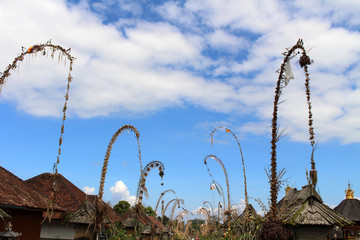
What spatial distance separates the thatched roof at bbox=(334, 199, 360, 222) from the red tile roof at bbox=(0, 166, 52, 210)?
22254 mm

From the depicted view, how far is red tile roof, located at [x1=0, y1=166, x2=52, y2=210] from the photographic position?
53.3 ft

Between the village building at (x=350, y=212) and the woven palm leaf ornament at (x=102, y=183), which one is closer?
the woven palm leaf ornament at (x=102, y=183)

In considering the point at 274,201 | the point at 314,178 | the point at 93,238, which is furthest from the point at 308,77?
the point at 93,238

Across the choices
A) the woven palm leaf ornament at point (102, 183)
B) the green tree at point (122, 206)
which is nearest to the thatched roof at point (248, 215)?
the woven palm leaf ornament at point (102, 183)

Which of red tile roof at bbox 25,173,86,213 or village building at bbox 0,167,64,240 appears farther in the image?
red tile roof at bbox 25,173,86,213

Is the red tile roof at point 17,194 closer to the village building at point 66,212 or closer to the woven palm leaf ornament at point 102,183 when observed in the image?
the village building at point 66,212

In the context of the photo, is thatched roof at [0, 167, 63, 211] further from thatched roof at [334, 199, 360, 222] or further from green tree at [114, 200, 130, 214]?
green tree at [114, 200, 130, 214]

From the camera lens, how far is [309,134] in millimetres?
9859

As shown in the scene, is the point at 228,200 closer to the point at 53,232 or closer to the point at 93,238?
the point at 93,238

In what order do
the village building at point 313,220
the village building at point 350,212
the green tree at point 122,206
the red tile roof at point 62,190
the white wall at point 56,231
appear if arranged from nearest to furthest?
the village building at point 313,220 < the white wall at point 56,231 < the village building at point 350,212 < the red tile roof at point 62,190 < the green tree at point 122,206

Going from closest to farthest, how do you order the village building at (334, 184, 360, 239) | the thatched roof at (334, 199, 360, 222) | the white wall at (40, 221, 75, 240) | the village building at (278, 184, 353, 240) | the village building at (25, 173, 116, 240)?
the village building at (278, 184, 353, 240) < the village building at (25, 173, 116, 240) < the white wall at (40, 221, 75, 240) < the village building at (334, 184, 360, 239) < the thatched roof at (334, 199, 360, 222)

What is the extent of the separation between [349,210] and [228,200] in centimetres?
1281

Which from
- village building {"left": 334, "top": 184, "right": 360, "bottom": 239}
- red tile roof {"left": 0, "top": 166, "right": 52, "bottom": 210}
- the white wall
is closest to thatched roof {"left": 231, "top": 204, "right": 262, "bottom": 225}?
red tile roof {"left": 0, "top": 166, "right": 52, "bottom": 210}

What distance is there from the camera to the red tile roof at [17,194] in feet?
53.3
